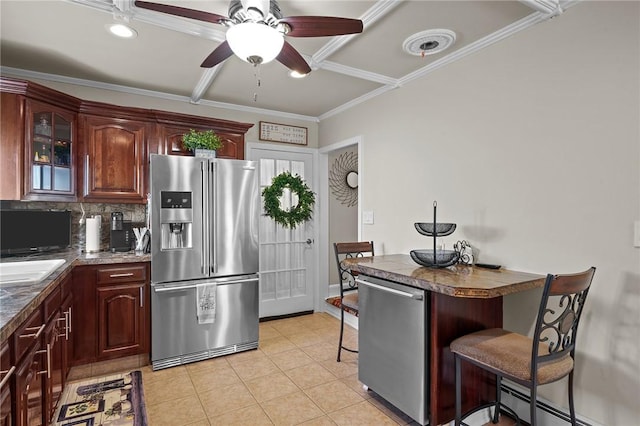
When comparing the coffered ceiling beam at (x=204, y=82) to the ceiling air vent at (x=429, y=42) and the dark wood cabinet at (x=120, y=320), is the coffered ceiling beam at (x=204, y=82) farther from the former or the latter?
the dark wood cabinet at (x=120, y=320)

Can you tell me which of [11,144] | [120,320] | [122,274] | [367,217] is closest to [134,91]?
[11,144]

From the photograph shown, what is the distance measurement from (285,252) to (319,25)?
306 cm

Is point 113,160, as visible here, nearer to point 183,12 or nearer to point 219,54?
point 219,54

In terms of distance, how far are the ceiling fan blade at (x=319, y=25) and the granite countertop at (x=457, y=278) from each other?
4.58 feet

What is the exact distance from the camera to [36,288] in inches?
66.9

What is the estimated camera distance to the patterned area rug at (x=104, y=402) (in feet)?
7.23

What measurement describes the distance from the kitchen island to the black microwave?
2.69 metres

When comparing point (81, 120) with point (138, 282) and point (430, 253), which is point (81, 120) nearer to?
point (138, 282)

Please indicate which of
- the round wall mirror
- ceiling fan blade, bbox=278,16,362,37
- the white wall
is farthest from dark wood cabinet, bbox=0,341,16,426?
the round wall mirror

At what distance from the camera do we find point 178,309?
2988 millimetres

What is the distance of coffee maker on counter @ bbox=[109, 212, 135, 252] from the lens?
313 centimetres

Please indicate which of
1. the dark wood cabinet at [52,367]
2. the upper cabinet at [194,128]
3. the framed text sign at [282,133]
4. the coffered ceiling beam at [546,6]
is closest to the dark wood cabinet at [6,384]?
the dark wood cabinet at [52,367]

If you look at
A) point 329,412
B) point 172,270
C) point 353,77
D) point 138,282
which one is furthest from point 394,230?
point 138,282

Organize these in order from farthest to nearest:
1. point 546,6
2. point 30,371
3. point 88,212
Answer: point 88,212 < point 546,6 < point 30,371
